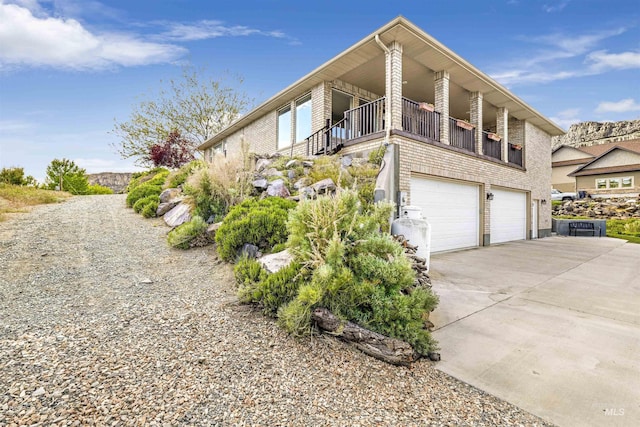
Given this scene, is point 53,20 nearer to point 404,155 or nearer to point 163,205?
point 163,205

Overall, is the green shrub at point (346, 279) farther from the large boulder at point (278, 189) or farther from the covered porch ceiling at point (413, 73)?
the covered porch ceiling at point (413, 73)

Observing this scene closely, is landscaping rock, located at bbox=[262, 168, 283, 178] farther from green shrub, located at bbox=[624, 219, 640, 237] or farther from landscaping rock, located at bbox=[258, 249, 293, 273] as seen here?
green shrub, located at bbox=[624, 219, 640, 237]

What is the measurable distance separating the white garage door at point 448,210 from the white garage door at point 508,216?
1607 mm

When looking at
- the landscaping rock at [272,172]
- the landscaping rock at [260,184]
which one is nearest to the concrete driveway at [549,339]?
the landscaping rock at [260,184]

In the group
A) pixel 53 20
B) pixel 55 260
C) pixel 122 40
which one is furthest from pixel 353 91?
pixel 55 260

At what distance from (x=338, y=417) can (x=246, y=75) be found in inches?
829

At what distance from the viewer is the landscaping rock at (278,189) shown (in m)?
6.47

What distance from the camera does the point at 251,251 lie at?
4.36 m

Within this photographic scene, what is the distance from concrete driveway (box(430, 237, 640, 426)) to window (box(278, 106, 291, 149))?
8099 mm

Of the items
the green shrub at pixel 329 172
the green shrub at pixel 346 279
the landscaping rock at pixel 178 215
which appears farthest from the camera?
the green shrub at pixel 329 172

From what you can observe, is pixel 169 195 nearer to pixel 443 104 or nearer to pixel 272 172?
pixel 272 172

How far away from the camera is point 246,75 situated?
19531 mm

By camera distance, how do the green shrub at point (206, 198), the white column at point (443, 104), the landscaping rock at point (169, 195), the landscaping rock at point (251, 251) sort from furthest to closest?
the white column at point (443, 104), the landscaping rock at point (169, 195), the green shrub at point (206, 198), the landscaping rock at point (251, 251)

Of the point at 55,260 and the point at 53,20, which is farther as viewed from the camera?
the point at 53,20
